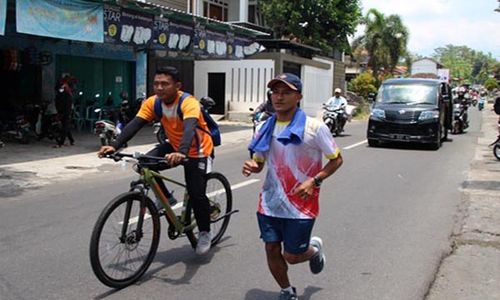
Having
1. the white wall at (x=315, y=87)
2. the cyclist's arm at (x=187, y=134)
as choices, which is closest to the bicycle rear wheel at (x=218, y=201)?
the cyclist's arm at (x=187, y=134)

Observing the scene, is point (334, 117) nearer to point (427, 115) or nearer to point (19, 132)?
point (427, 115)

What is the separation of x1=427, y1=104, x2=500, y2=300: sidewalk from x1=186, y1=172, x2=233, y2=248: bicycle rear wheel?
212 centimetres

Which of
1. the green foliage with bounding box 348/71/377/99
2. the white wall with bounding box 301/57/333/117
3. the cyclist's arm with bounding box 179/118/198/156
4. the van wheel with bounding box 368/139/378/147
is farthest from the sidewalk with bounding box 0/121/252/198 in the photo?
the green foliage with bounding box 348/71/377/99

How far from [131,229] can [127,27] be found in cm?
1077

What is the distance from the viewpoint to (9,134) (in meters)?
13.8

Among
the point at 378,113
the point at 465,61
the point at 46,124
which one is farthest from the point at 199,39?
the point at 465,61

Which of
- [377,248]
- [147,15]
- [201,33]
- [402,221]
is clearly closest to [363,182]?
[402,221]

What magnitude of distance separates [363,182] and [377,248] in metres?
4.07

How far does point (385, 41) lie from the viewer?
46.0 m

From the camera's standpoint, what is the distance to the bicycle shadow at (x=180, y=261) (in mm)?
4617

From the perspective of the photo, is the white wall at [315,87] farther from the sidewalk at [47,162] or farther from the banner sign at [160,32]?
the sidewalk at [47,162]

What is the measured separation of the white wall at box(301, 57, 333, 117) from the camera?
94.6 feet

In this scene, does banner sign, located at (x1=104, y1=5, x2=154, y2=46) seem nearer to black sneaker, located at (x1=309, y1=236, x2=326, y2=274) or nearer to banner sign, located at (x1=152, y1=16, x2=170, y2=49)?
banner sign, located at (x1=152, y1=16, x2=170, y2=49)

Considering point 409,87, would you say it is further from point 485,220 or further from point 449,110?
point 485,220
